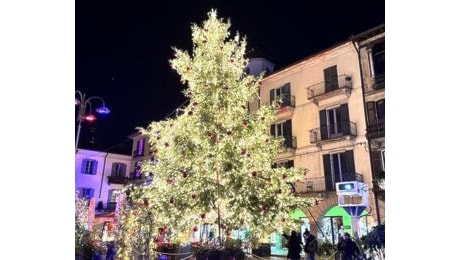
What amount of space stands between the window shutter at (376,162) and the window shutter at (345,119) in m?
0.68

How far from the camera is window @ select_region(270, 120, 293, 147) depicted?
7990 millimetres

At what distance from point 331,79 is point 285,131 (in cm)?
165

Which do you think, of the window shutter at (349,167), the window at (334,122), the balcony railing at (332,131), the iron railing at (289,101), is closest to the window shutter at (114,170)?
the iron railing at (289,101)

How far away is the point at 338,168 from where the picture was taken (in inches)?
276

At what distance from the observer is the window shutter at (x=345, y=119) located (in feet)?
22.9

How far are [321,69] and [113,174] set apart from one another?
741 centimetres

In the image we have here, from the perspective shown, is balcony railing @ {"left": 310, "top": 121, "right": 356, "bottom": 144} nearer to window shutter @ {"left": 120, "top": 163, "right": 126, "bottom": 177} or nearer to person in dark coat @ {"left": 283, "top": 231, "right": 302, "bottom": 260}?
person in dark coat @ {"left": 283, "top": 231, "right": 302, "bottom": 260}

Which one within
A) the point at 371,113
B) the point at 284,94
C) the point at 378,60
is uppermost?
the point at 378,60

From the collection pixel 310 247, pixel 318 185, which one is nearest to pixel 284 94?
pixel 318 185

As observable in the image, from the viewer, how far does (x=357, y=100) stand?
707 centimetres

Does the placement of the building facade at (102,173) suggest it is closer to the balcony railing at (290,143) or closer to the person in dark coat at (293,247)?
the balcony railing at (290,143)

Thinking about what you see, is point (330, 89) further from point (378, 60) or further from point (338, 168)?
point (338, 168)

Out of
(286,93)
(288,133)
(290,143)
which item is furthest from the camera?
(286,93)
